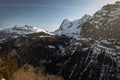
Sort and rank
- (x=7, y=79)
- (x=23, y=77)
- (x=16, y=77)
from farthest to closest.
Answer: (x=23, y=77) < (x=16, y=77) < (x=7, y=79)

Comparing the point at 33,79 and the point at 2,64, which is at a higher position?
the point at 2,64

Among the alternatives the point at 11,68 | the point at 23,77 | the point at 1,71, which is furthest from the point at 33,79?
the point at 1,71

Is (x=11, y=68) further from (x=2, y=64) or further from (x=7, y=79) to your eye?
(x=7, y=79)

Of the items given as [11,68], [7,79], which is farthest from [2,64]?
[7,79]

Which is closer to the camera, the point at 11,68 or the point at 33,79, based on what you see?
the point at 11,68

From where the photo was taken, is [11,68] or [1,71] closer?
[1,71]

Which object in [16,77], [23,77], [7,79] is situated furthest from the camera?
[23,77]

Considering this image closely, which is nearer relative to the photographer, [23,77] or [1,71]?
[1,71]

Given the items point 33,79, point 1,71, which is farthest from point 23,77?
point 1,71

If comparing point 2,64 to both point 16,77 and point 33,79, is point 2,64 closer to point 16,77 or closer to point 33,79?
point 16,77
